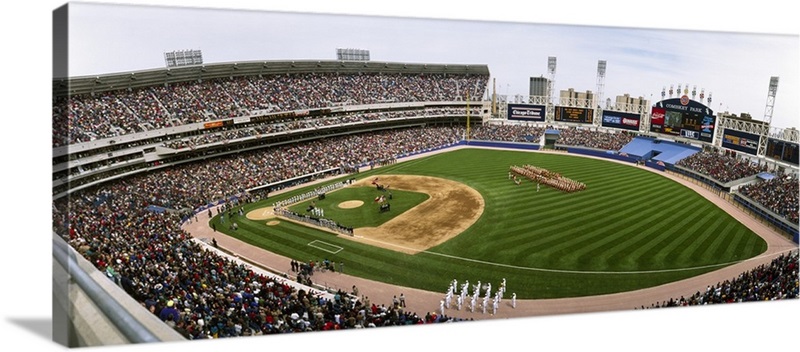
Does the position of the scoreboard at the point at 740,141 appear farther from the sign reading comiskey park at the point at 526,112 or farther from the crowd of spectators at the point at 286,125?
the crowd of spectators at the point at 286,125

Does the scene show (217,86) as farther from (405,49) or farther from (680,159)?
(680,159)

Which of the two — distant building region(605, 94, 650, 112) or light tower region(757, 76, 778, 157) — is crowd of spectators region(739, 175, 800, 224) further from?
distant building region(605, 94, 650, 112)

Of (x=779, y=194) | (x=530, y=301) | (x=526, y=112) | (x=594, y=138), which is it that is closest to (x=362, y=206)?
(x=530, y=301)

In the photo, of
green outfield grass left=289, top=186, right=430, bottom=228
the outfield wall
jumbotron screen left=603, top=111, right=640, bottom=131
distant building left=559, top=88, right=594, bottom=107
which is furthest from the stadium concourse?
green outfield grass left=289, top=186, right=430, bottom=228

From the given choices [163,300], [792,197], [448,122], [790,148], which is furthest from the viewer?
[448,122]

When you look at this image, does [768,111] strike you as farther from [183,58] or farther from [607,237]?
[183,58]

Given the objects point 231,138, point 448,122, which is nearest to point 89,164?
point 231,138
